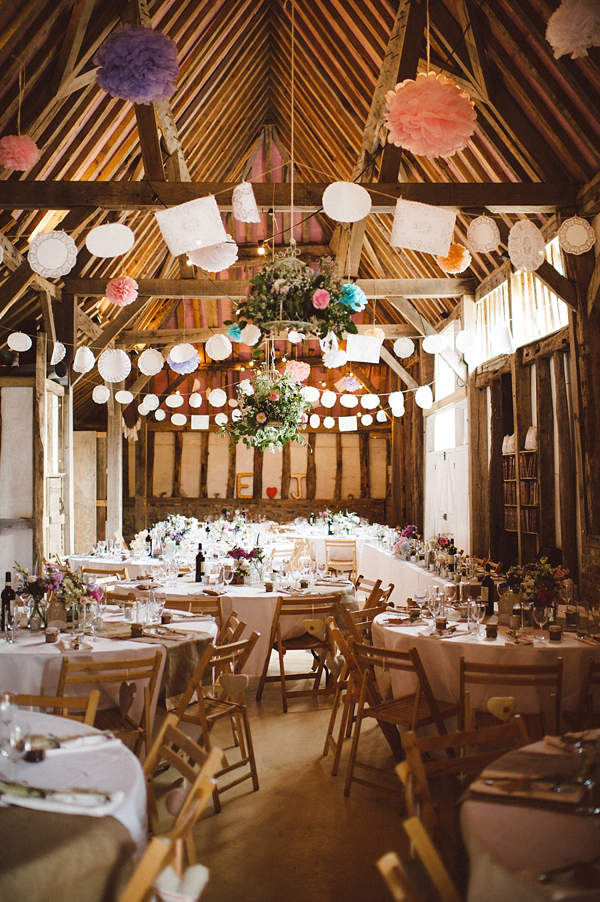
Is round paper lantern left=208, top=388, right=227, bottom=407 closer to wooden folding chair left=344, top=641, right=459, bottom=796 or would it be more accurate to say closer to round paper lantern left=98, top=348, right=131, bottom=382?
round paper lantern left=98, top=348, right=131, bottom=382

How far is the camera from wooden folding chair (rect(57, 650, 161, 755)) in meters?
3.22

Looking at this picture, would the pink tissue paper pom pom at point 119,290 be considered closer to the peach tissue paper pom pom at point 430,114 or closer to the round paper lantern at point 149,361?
the round paper lantern at point 149,361

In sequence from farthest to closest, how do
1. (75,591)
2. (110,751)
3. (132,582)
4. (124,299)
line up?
(124,299)
(132,582)
(75,591)
(110,751)

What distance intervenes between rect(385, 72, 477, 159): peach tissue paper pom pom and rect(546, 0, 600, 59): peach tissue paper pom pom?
0.72m

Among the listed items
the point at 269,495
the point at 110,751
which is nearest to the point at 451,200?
the point at 110,751

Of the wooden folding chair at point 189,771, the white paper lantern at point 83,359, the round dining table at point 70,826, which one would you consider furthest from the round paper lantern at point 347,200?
the white paper lantern at point 83,359

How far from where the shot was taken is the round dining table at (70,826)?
1.66 metres

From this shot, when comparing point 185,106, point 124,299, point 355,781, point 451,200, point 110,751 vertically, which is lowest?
point 355,781

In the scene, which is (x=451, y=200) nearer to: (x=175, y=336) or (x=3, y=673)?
(x=3, y=673)

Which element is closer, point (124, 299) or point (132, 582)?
point (132, 582)

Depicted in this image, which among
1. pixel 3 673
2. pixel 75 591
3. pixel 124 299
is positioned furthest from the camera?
pixel 124 299

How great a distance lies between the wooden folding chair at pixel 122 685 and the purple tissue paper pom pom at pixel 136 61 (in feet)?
11.2

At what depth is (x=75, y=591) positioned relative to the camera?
423cm

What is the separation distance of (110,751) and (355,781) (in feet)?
6.58
